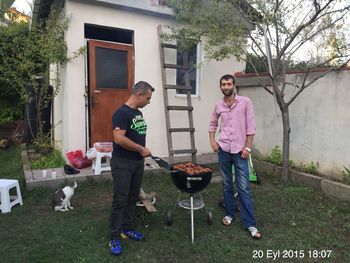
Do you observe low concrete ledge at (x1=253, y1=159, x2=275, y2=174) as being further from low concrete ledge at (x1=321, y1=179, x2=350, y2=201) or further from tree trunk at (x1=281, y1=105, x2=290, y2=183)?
low concrete ledge at (x1=321, y1=179, x2=350, y2=201)

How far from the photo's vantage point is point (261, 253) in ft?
12.2

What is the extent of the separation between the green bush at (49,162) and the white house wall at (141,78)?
24 cm

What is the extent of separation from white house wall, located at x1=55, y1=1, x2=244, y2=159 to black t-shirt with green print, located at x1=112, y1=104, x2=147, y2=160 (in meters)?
3.29

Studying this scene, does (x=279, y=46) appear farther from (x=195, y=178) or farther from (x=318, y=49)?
(x=195, y=178)

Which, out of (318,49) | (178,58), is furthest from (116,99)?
(318,49)

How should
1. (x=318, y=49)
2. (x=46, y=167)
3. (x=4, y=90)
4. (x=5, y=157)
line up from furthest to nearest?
(x=4, y=90)
(x=5, y=157)
(x=46, y=167)
(x=318, y=49)

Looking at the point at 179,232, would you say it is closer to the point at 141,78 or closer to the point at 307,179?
the point at 307,179

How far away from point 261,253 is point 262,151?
3928 millimetres

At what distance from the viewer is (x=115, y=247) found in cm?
360

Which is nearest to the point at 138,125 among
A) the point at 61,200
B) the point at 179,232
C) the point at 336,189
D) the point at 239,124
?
the point at 239,124

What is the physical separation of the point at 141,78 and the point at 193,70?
1401 millimetres

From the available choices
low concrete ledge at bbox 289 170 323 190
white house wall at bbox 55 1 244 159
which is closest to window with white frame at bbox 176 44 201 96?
white house wall at bbox 55 1 244 159

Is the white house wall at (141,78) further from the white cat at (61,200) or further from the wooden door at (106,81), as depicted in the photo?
the white cat at (61,200)

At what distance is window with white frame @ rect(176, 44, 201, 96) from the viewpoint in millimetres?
7789
